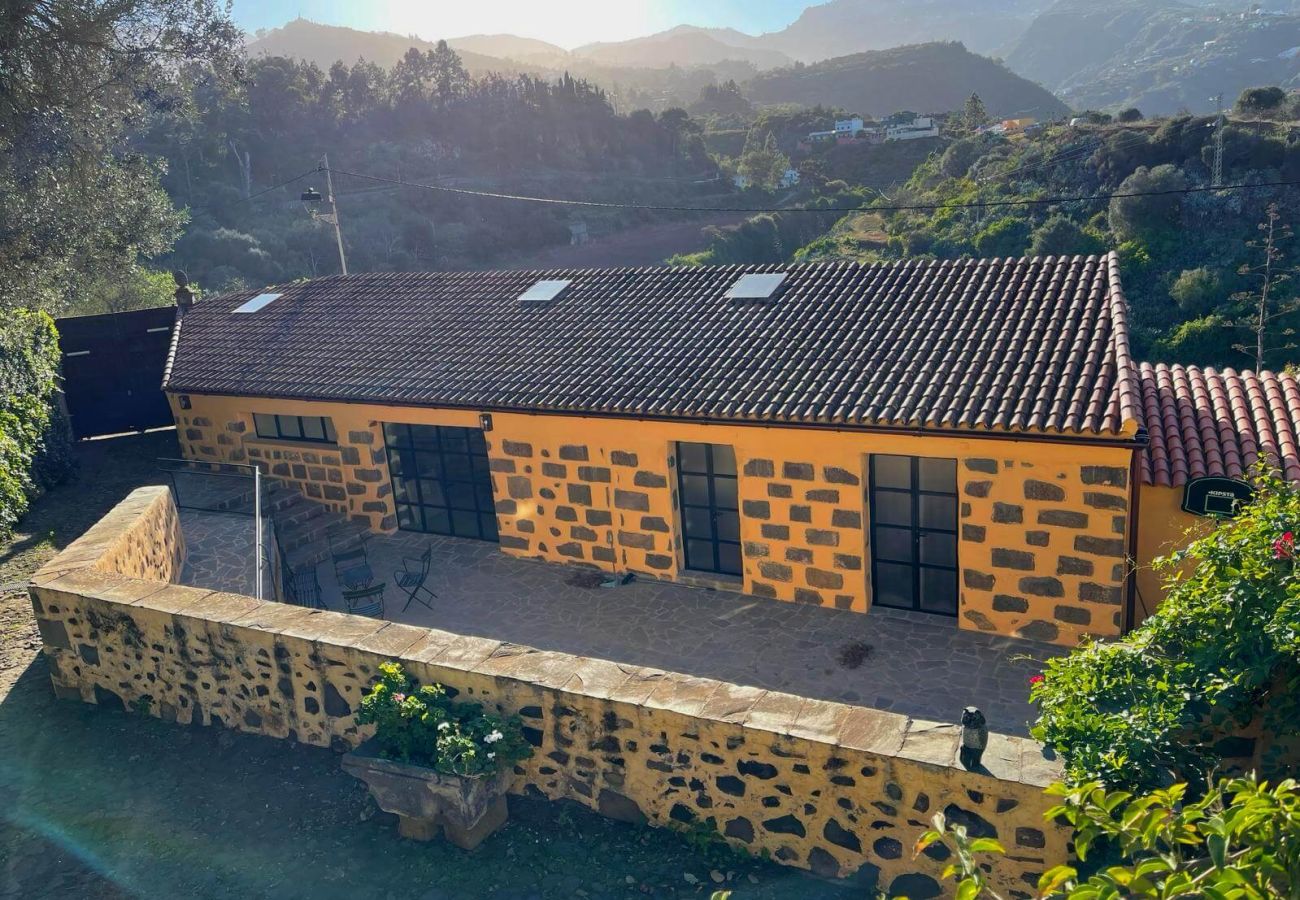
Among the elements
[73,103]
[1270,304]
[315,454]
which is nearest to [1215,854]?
[315,454]

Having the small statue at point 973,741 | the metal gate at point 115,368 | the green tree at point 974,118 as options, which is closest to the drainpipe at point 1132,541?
the small statue at point 973,741

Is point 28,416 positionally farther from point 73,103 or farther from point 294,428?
point 73,103

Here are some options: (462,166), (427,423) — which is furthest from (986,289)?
(462,166)

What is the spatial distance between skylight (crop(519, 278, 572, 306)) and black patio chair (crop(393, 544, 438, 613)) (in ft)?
14.4

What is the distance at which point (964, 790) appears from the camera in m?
4.89

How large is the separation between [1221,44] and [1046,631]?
591ft

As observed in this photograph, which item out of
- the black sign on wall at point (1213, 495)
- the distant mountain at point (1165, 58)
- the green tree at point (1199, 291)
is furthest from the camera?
the distant mountain at point (1165, 58)

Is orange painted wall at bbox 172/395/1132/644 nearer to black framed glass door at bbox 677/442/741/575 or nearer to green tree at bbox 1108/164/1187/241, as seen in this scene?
black framed glass door at bbox 677/442/741/575

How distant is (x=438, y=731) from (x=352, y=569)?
6.62 m

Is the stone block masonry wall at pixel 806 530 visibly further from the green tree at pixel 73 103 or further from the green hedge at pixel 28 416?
the green tree at pixel 73 103

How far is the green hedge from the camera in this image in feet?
39.9

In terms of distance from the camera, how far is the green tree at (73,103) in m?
13.1

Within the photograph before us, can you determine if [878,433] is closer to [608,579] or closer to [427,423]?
[608,579]

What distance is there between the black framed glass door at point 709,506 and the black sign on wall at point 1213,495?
485 centimetres
